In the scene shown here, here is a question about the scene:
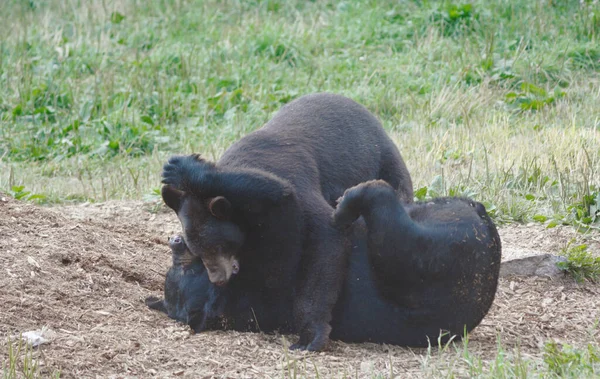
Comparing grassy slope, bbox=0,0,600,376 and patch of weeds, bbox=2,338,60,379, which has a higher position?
patch of weeds, bbox=2,338,60,379

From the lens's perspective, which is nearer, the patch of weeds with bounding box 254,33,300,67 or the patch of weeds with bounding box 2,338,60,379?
the patch of weeds with bounding box 2,338,60,379

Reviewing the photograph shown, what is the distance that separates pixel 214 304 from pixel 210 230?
656 millimetres

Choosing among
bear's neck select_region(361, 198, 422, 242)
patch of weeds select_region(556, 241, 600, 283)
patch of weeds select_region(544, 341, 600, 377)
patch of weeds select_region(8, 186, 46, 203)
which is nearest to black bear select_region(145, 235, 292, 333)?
bear's neck select_region(361, 198, 422, 242)

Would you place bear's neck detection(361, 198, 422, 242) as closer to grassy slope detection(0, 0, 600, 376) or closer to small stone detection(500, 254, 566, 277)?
small stone detection(500, 254, 566, 277)

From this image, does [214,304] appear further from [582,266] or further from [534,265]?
[582,266]

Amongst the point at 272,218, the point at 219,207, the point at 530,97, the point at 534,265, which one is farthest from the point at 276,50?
the point at 219,207

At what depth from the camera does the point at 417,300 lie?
5.01 m

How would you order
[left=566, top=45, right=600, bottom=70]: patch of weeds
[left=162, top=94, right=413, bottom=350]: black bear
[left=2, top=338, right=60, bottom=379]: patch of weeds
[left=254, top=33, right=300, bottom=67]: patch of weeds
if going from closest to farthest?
[left=2, top=338, right=60, bottom=379]: patch of weeds < [left=162, top=94, right=413, bottom=350]: black bear < [left=566, top=45, right=600, bottom=70]: patch of weeds < [left=254, top=33, right=300, bottom=67]: patch of weeds

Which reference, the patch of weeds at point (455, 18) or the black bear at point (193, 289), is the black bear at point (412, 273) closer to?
the black bear at point (193, 289)

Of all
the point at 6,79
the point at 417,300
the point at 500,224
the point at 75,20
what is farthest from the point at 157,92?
the point at 417,300

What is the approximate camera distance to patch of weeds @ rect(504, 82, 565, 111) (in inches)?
470

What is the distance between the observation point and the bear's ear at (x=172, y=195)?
16.1 ft

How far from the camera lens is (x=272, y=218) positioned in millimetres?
5047

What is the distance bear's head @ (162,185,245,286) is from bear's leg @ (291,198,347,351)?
469 millimetres
